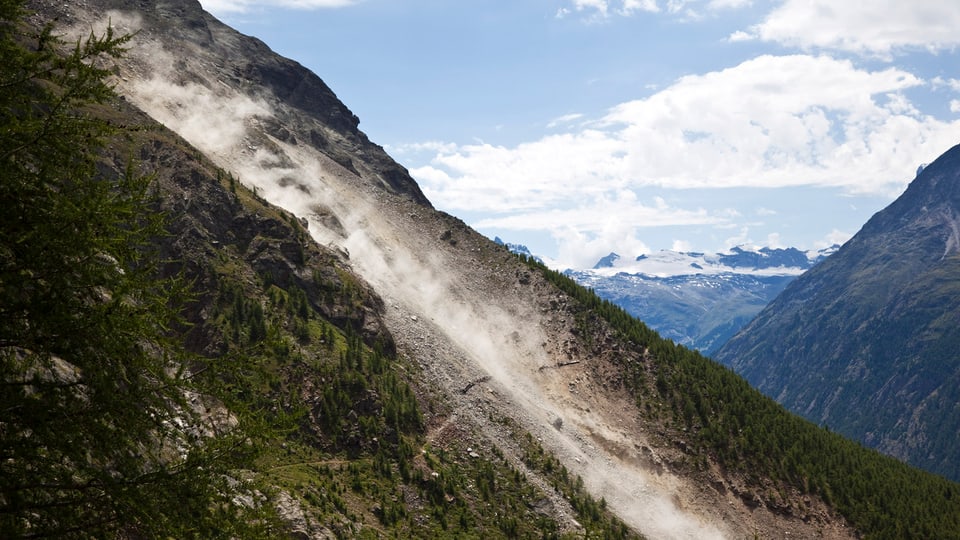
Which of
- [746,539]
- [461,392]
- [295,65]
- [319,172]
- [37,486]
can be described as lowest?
[746,539]

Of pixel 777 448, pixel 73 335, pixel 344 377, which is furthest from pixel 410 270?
pixel 73 335

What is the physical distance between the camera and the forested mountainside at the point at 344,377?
16359 millimetres

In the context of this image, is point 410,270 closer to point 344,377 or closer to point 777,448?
point 344,377

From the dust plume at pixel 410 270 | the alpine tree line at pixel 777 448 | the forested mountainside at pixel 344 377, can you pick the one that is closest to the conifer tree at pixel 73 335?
the forested mountainside at pixel 344 377

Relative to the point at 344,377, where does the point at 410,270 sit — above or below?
above

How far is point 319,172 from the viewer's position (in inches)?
5940

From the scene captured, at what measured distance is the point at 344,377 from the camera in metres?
83.9

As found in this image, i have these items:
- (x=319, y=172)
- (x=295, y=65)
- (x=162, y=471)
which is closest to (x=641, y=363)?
(x=319, y=172)

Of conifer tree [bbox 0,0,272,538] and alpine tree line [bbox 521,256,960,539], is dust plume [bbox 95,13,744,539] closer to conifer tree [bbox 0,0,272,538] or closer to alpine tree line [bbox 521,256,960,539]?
alpine tree line [bbox 521,256,960,539]

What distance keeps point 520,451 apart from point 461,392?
1269 centimetres

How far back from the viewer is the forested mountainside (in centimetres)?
1636

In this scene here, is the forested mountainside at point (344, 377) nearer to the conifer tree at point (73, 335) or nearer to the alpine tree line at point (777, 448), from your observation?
the conifer tree at point (73, 335)

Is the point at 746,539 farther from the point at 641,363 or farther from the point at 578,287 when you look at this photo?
the point at 578,287

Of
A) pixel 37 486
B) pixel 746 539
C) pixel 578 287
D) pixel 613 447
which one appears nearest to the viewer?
pixel 37 486
